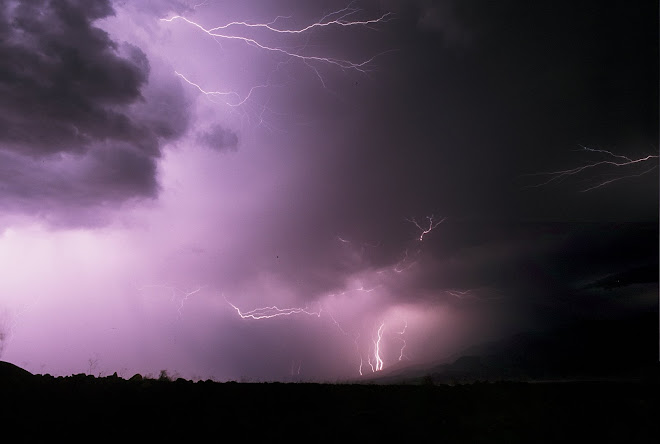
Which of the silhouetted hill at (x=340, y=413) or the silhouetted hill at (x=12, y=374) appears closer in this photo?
the silhouetted hill at (x=340, y=413)

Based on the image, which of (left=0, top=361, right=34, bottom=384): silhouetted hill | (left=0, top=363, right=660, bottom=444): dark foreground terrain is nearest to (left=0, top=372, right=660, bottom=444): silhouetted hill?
(left=0, top=363, right=660, bottom=444): dark foreground terrain

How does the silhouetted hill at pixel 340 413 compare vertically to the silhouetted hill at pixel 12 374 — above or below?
below

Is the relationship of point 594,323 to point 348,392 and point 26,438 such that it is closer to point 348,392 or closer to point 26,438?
point 348,392

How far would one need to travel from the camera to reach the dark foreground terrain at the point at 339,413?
21.4 feet

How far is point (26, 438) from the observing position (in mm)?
6523

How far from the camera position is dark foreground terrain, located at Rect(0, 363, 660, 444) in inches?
257

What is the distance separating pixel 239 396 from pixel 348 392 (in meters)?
2.31

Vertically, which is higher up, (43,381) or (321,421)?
(43,381)

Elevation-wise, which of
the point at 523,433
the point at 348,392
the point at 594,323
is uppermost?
the point at 594,323

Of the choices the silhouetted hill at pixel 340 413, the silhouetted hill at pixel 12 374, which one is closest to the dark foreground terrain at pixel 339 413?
the silhouetted hill at pixel 340 413

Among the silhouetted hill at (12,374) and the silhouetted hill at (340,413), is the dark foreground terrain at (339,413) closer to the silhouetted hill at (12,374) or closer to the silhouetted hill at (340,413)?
the silhouetted hill at (340,413)

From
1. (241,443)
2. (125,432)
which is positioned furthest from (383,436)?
(125,432)

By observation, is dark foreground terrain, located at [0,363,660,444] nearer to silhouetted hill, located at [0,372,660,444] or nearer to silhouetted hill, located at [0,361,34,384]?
silhouetted hill, located at [0,372,660,444]

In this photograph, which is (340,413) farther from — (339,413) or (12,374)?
(12,374)
